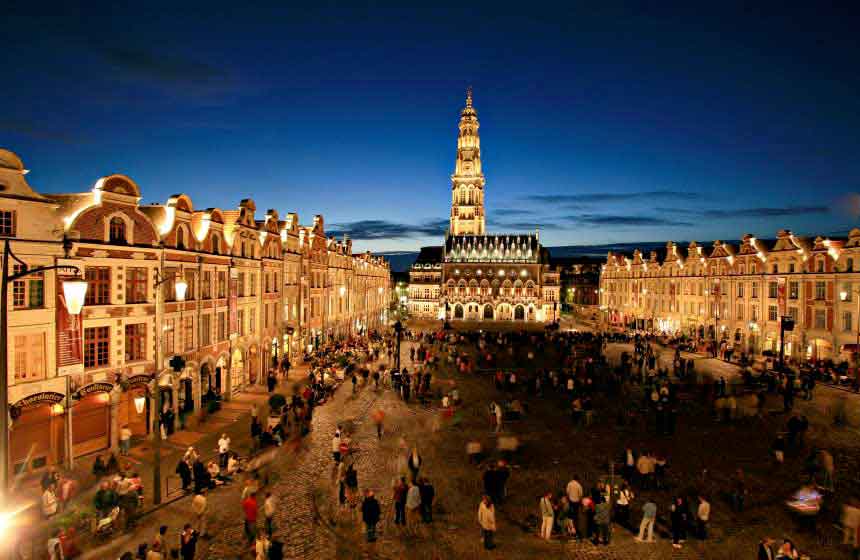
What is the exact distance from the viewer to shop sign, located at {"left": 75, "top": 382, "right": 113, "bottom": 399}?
792 inches

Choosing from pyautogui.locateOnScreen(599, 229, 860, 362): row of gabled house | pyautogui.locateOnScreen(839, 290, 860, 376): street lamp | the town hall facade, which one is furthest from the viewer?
the town hall facade

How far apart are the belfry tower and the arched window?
369 feet

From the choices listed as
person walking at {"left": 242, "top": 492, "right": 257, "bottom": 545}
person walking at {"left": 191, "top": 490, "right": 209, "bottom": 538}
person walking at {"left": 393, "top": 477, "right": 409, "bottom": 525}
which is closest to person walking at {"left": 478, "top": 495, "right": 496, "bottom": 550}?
person walking at {"left": 393, "top": 477, "right": 409, "bottom": 525}

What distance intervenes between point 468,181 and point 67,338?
119 metres

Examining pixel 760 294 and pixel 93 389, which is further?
pixel 760 294

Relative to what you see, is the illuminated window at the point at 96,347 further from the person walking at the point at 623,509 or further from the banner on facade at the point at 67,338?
the person walking at the point at 623,509

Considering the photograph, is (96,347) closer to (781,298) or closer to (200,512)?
(200,512)

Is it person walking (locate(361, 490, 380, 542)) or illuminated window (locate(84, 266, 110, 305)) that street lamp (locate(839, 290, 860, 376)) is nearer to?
person walking (locate(361, 490, 380, 542))

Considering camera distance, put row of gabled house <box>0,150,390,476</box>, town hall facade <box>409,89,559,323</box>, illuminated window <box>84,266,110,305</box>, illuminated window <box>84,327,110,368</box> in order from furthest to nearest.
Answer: town hall facade <box>409,89,559,323</box>
illuminated window <box>84,266,110,305</box>
illuminated window <box>84,327,110,368</box>
row of gabled house <box>0,150,390,476</box>

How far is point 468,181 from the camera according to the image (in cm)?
13300

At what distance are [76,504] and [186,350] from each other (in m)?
Result: 10.6

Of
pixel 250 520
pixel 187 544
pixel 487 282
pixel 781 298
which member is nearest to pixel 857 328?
pixel 781 298

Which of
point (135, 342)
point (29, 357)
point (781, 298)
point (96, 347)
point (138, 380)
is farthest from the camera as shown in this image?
point (781, 298)

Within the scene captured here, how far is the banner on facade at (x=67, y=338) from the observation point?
63.3 ft
